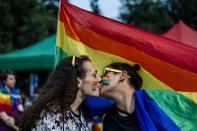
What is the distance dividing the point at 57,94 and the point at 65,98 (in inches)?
2.4

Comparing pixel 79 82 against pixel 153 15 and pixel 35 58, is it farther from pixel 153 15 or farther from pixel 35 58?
pixel 153 15

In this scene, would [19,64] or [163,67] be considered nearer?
[163,67]

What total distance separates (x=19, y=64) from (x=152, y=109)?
42.2ft

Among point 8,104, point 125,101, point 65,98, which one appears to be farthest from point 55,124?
point 8,104

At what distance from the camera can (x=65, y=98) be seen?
168 inches

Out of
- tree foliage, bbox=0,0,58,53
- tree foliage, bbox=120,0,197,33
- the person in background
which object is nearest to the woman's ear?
the person in background

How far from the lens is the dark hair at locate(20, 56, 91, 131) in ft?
13.9

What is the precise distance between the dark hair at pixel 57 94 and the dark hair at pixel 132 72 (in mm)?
497

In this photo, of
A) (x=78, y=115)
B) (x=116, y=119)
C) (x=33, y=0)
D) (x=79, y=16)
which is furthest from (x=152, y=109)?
(x=33, y=0)

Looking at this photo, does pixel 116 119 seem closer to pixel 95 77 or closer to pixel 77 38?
pixel 95 77

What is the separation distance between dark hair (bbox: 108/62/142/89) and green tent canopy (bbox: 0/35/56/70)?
11033 mm

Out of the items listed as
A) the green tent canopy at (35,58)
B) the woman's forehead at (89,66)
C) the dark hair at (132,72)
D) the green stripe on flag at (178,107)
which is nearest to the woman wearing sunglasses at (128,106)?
the dark hair at (132,72)

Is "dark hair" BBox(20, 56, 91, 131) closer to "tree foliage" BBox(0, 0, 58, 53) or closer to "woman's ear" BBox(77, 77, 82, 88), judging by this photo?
"woman's ear" BBox(77, 77, 82, 88)

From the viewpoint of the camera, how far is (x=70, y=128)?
4.23 metres
